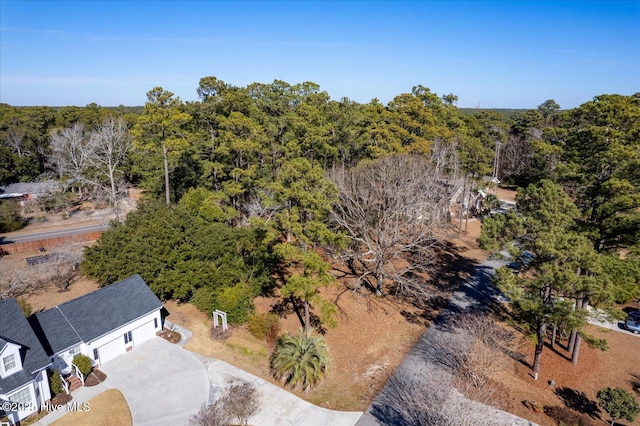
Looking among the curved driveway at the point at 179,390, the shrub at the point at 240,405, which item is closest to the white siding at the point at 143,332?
the curved driveway at the point at 179,390

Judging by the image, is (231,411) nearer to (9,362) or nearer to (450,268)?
(9,362)

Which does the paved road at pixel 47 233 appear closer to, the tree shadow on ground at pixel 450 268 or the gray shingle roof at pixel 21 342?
the gray shingle roof at pixel 21 342

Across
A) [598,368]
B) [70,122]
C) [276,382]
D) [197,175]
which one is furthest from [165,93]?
[70,122]

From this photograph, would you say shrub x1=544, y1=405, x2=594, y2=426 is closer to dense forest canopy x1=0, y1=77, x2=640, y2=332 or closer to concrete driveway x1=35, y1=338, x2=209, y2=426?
dense forest canopy x1=0, y1=77, x2=640, y2=332

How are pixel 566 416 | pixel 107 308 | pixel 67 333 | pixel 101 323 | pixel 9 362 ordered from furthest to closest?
pixel 107 308 → pixel 101 323 → pixel 67 333 → pixel 566 416 → pixel 9 362

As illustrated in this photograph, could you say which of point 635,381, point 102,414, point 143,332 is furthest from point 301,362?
point 635,381
